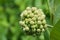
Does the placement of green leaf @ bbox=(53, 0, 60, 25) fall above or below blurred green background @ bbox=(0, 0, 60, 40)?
above

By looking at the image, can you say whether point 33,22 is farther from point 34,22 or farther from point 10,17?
point 10,17

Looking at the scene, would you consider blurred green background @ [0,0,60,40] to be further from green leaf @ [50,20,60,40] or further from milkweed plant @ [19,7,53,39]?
green leaf @ [50,20,60,40]

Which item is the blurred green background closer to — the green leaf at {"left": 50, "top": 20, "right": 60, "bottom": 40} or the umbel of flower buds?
the umbel of flower buds

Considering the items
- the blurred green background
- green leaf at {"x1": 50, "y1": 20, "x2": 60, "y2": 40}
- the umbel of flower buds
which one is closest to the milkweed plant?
the umbel of flower buds

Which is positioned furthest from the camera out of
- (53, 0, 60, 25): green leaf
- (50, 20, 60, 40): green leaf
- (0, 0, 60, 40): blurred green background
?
(0, 0, 60, 40): blurred green background

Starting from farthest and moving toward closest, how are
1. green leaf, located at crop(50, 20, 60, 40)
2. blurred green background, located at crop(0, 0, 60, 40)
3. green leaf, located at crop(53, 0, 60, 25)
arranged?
1. blurred green background, located at crop(0, 0, 60, 40)
2. green leaf, located at crop(53, 0, 60, 25)
3. green leaf, located at crop(50, 20, 60, 40)

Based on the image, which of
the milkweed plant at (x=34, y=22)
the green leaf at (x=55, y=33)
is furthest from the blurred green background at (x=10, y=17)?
the green leaf at (x=55, y=33)

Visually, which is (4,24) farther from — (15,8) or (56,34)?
(56,34)

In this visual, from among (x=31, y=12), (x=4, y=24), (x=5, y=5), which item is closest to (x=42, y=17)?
(x=31, y=12)

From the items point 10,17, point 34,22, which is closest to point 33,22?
point 34,22

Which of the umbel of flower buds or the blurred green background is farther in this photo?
the blurred green background
